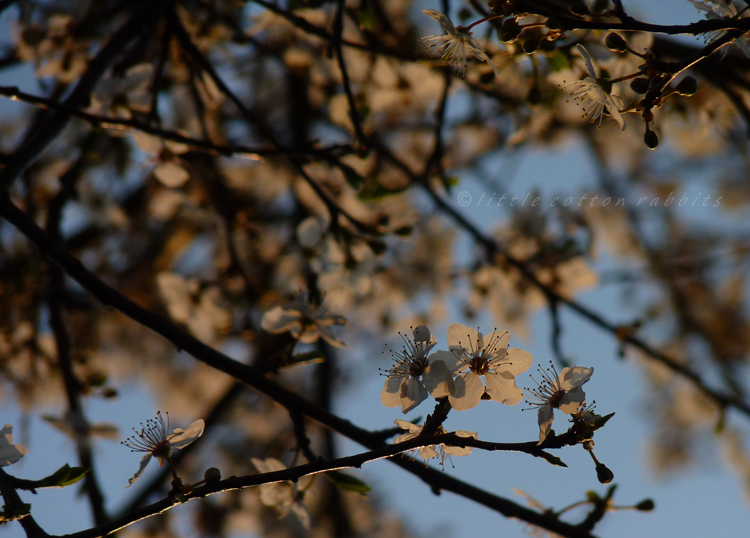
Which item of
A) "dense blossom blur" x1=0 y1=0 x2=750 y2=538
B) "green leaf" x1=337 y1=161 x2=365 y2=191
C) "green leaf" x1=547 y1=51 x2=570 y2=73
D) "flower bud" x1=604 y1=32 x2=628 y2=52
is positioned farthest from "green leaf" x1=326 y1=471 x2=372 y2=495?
"green leaf" x1=547 y1=51 x2=570 y2=73

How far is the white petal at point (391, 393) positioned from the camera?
3.28ft

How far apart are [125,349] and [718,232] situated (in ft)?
14.8

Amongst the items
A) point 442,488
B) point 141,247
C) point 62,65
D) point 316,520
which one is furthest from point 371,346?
point 442,488

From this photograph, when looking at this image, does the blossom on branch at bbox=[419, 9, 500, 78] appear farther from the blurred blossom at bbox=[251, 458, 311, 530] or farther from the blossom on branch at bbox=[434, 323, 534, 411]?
the blurred blossom at bbox=[251, 458, 311, 530]

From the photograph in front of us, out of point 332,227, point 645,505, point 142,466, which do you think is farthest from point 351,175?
point 645,505

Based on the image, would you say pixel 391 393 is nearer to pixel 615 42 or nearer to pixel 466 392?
pixel 466 392

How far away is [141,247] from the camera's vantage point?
3.41 m

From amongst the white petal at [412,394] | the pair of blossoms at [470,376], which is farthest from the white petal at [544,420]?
the white petal at [412,394]

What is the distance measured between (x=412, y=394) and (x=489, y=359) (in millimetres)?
167

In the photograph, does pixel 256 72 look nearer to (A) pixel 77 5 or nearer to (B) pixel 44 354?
(A) pixel 77 5

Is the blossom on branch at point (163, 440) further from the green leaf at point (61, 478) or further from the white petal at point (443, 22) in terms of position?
the white petal at point (443, 22)

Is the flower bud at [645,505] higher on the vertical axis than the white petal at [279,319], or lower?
lower

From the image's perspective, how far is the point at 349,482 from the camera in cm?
110

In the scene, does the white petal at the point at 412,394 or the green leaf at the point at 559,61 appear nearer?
the white petal at the point at 412,394
